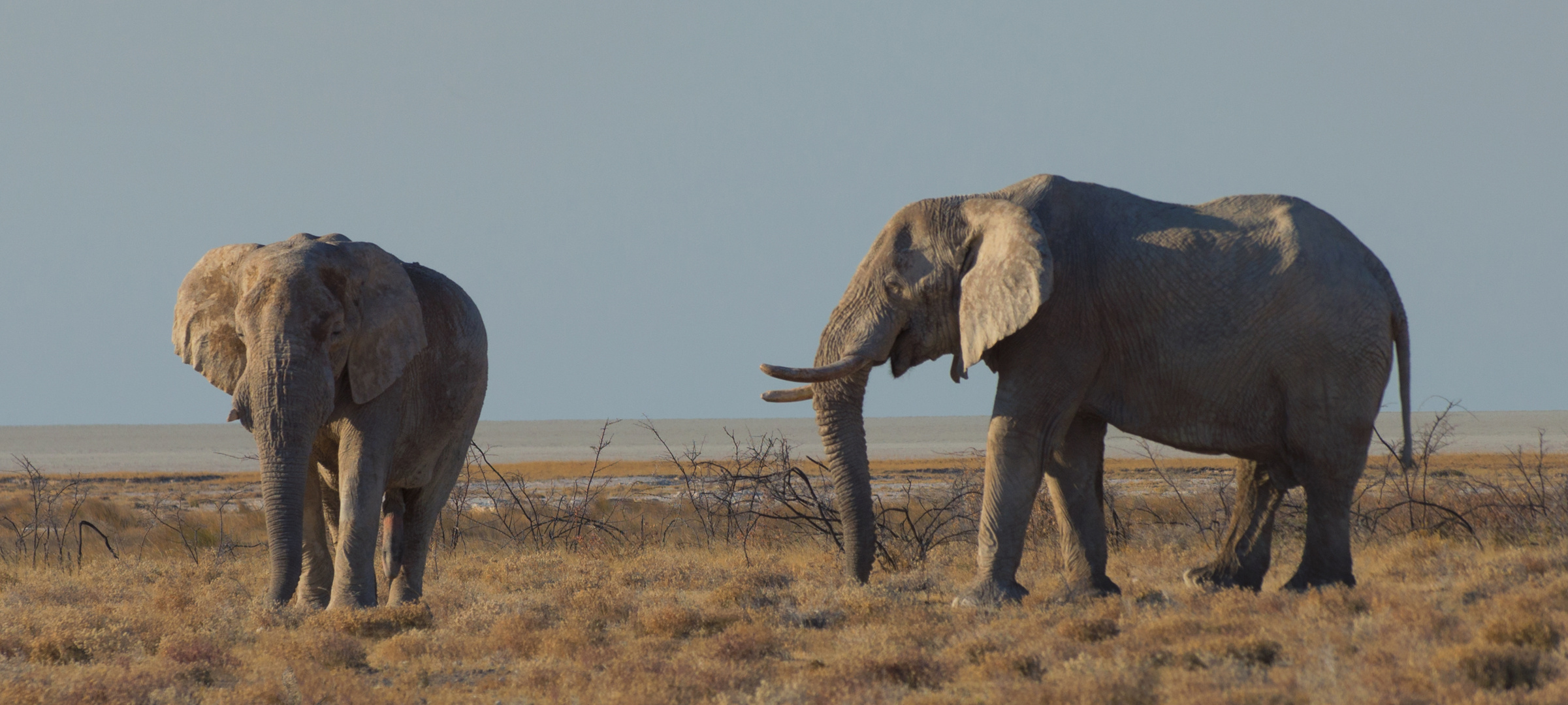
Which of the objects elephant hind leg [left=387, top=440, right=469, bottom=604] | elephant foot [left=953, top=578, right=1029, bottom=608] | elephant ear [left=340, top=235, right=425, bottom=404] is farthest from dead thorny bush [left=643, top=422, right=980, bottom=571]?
elephant foot [left=953, top=578, right=1029, bottom=608]

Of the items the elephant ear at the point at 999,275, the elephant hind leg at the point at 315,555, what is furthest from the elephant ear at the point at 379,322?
the elephant ear at the point at 999,275

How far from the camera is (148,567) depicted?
14820mm

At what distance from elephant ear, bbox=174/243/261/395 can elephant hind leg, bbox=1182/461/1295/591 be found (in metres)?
7.78

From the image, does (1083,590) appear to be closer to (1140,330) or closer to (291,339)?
(1140,330)

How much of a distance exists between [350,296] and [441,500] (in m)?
2.66

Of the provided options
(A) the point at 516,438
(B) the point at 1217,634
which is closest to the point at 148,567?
(B) the point at 1217,634

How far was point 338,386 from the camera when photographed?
10.6 m

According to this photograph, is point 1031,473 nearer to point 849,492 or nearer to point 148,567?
point 849,492

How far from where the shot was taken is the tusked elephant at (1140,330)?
9500mm

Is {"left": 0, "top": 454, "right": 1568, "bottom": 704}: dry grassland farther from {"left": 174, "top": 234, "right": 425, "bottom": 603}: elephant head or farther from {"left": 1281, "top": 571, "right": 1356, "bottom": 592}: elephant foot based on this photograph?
{"left": 174, "top": 234, "right": 425, "bottom": 603}: elephant head

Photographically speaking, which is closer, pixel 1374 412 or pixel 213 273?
pixel 1374 412

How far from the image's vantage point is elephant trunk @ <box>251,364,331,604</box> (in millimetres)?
9891

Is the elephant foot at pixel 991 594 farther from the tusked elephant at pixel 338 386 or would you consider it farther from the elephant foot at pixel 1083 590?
the tusked elephant at pixel 338 386

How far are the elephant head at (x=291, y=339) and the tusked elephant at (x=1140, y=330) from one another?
10.2 feet
